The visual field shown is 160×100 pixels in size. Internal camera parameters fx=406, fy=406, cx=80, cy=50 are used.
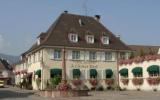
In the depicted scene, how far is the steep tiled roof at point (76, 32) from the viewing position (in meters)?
59.5

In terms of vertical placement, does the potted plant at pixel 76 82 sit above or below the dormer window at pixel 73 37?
below

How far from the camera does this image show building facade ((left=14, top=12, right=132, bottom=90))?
5844 cm

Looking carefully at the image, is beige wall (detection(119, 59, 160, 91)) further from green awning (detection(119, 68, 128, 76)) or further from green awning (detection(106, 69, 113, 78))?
green awning (detection(106, 69, 113, 78))

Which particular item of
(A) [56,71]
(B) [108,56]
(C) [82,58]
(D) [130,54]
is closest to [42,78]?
(A) [56,71]

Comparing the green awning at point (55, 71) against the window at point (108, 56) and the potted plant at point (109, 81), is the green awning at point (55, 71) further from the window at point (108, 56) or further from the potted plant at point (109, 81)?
the window at point (108, 56)

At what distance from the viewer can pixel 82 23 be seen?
215ft

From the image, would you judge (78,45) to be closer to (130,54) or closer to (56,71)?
(56,71)

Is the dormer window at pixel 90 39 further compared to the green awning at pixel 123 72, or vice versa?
the dormer window at pixel 90 39

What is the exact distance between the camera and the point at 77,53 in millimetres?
60562

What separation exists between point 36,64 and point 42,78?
5.28m

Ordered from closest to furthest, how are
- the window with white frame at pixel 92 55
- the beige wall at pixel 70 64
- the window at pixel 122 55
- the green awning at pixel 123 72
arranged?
the beige wall at pixel 70 64 → the green awning at pixel 123 72 → the window with white frame at pixel 92 55 → the window at pixel 122 55

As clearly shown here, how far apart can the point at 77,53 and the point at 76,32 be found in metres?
3.37

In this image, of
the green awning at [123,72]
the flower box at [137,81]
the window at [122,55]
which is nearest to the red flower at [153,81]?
the flower box at [137,81]

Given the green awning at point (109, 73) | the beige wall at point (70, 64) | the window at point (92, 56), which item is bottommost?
the green awning at point (109, 73)
